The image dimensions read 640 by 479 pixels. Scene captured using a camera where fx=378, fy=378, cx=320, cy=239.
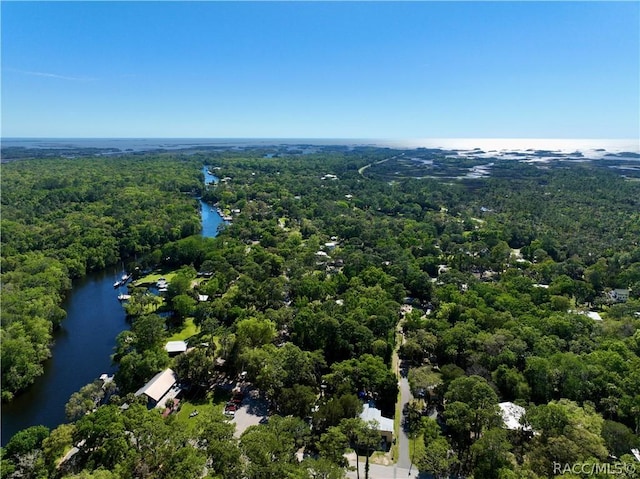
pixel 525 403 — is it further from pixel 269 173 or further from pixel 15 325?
pixel 269 173

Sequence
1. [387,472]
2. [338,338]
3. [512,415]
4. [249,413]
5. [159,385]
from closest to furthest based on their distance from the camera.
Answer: [387,472], [512,415], [249,413], [159,385], [338,338]

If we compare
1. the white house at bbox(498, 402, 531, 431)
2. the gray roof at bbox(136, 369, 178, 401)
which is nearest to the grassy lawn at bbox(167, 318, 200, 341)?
the gray roof at bbox(136, 369, 178, 401)

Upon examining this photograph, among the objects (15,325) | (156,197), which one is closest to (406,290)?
(15,325)

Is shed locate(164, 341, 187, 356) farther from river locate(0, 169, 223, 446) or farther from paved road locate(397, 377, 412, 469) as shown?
paved road locate(397, 377, 412, 469)

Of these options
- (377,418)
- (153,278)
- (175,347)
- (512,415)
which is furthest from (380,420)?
(153,278)

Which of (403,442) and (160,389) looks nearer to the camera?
(403,442)

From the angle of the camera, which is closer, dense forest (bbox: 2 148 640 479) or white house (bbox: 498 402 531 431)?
dense forest (bbox: 2 148 640 479)

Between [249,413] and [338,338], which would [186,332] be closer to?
[249,413]
